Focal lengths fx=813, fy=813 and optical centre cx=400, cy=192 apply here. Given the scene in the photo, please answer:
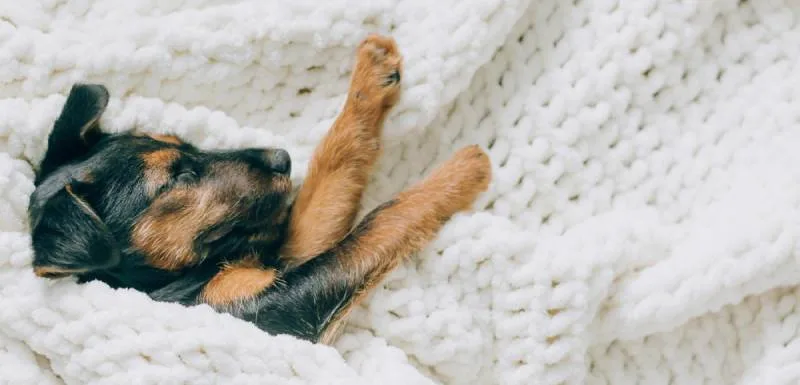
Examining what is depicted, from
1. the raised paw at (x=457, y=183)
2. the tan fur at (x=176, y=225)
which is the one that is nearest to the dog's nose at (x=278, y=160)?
→ the tan fur at (x=176, y=225)

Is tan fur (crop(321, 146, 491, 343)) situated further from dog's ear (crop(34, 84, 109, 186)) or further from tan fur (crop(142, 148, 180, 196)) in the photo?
dog's ear (crop(34, 84, 109, 186))

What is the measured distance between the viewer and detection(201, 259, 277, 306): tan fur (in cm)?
126

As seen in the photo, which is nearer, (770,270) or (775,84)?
(770,270)

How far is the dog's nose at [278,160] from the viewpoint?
1.31m

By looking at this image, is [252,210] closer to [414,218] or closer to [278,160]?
[278,160]

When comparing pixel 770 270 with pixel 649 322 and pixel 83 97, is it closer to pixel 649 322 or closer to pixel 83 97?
pixel 649 322

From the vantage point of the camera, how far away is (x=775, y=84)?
1.48m

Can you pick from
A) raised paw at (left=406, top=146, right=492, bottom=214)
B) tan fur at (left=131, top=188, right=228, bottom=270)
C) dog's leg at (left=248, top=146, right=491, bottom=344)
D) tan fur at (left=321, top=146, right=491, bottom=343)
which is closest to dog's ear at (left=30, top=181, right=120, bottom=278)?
tan fur at (left=131, top=188, right=228, bottom=270)

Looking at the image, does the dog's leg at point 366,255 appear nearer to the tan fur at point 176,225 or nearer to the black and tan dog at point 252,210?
the black and tan dog at point 252,210

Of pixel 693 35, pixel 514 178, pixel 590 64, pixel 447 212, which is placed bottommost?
pixel 447 212

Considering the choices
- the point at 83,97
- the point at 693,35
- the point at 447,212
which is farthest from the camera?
the point at 693,35

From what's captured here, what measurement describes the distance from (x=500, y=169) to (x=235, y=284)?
484 mm

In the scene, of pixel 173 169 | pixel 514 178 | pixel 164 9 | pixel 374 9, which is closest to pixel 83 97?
pixel 173 169

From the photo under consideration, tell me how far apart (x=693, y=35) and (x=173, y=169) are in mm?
921
